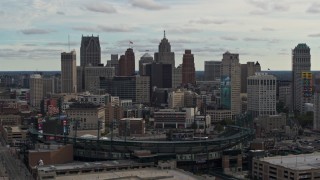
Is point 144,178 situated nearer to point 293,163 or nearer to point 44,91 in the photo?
point 293,163

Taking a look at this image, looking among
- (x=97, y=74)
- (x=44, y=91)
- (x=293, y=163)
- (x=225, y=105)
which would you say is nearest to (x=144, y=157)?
(x=293, y=163)

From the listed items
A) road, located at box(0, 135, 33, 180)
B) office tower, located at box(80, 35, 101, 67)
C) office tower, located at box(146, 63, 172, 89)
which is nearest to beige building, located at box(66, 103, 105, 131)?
road, located at box(0, 135, 33, 180)

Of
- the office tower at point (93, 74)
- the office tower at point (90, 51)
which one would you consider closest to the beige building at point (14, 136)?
the office tower at point (93, 74)

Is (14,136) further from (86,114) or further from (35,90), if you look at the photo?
(35,90)

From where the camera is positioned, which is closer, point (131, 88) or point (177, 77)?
point (131, 88)

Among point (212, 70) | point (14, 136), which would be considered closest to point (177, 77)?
point (212, 70)

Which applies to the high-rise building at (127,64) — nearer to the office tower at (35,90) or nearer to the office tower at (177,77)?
the office tower at (177,77)
